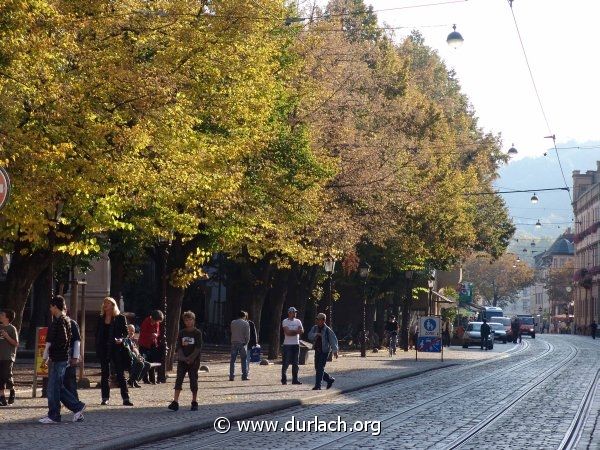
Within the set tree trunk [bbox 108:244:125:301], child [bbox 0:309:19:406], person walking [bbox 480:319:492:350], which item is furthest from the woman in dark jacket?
person walking [bbox 480:319:492:350]

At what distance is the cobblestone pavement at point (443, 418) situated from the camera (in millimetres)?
15938

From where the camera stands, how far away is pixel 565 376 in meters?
36.1

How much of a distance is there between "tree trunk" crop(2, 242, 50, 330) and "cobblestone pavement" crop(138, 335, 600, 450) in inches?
242

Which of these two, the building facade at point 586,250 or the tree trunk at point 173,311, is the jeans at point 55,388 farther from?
the building facade at point 586,250

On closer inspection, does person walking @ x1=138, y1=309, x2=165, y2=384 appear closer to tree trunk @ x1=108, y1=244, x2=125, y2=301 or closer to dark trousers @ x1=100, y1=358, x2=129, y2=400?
tree trunk @ x1=108, y1=244, x2=125, y2=301

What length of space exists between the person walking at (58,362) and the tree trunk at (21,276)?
6905mm

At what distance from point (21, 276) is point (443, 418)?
9443 mm

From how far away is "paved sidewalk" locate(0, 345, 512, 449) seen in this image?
15.4 meters

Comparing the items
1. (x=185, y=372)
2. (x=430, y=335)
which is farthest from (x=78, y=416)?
(x=430, y=335)

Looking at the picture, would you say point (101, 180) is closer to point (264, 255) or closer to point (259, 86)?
point (259, 86)

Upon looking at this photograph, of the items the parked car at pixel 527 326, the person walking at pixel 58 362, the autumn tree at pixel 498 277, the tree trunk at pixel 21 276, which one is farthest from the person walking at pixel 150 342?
the autumn tree at pixel 498 277

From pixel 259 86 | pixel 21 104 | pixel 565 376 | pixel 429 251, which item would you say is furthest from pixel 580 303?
pixel 21 104

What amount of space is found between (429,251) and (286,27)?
69.9 feet

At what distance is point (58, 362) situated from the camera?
17484 mm
